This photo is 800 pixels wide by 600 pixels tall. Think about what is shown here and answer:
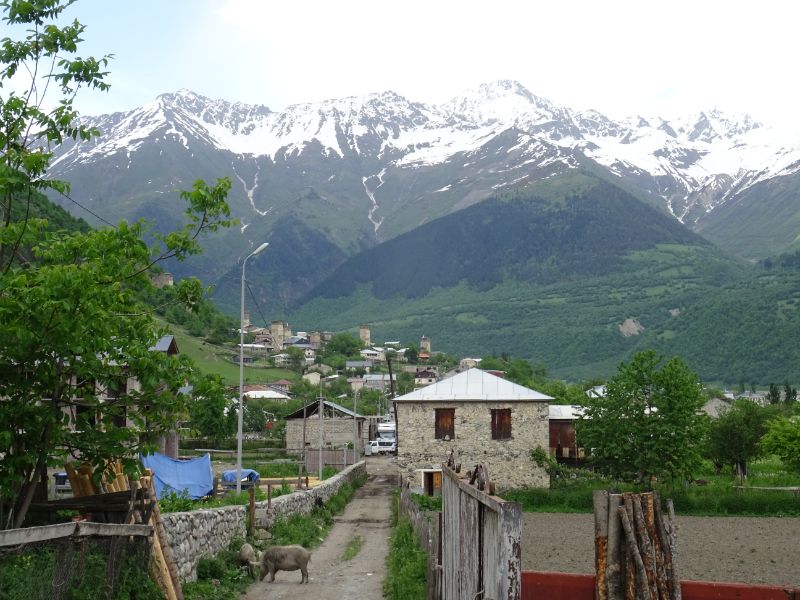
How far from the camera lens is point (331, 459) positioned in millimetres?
57031

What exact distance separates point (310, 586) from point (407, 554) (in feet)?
11.4

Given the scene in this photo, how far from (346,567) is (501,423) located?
2277 cm

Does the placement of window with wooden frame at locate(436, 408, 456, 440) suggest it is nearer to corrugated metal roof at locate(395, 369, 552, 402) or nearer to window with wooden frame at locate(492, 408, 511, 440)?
corrugated metal roof at locate(395, 369, 552, 402)

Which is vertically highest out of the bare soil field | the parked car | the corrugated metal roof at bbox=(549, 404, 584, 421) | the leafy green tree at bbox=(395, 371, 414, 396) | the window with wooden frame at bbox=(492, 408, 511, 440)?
the leafy green tree at bbox=(395, 371, 414, 396)

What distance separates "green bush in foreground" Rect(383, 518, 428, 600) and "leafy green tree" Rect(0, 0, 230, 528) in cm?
749

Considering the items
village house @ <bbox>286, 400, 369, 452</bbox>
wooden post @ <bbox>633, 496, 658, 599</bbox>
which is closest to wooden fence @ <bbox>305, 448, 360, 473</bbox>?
village house @ <bbox>286, 400, 369, 452</bbox>

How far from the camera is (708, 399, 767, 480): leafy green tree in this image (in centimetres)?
5572

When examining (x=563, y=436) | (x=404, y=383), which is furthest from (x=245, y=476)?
(x=404, y=383)

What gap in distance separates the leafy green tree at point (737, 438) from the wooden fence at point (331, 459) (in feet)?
71.1

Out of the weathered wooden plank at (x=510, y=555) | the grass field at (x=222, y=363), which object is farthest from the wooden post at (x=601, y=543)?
the grass field at (x=222, y=363)

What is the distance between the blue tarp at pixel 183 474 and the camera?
30594mm

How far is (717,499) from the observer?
43062mm

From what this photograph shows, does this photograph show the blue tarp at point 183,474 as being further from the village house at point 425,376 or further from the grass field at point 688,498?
the village house at point 425,376

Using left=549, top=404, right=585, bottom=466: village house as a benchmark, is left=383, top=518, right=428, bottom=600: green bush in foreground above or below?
below
